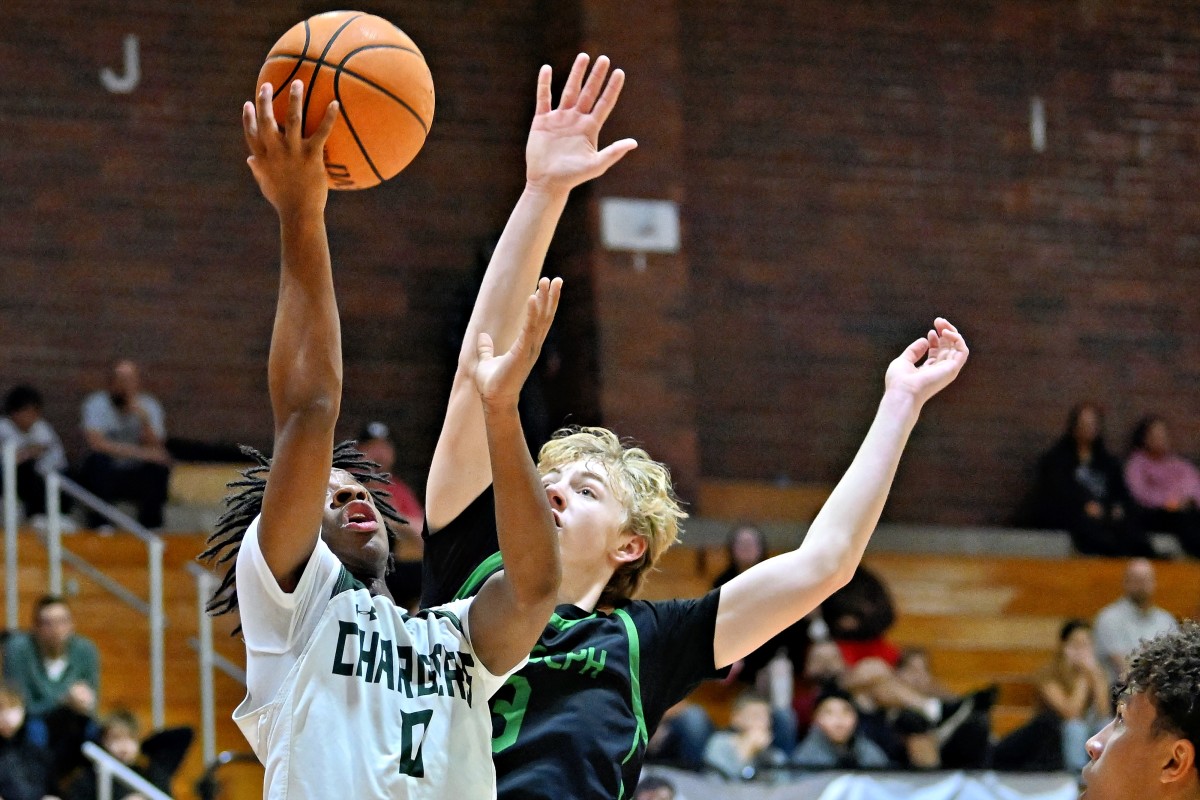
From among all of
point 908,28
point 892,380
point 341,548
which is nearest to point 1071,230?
point 908,28

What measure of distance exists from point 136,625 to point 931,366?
23.1ft

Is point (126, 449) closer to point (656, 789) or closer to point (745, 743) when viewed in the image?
point (745, 743)

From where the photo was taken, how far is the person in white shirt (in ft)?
9.25

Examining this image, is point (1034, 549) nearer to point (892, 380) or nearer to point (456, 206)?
point (456, 206)

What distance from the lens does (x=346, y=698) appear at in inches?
114

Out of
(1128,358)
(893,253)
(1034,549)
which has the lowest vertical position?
(1034,549)

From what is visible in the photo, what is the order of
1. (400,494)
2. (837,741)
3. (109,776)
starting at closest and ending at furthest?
(109,776) → (837,741) → (400,494)

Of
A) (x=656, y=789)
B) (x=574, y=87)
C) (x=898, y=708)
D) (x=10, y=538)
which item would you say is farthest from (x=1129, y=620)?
(x=574, y=87)

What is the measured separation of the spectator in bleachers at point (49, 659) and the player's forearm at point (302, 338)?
5.97 m

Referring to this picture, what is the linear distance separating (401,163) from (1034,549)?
964 cm

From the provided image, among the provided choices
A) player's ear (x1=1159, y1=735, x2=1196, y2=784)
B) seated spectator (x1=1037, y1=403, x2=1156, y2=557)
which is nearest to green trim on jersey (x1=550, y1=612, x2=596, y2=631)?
player's ear (x1=1159, y1=735, x2=1196, y2=784)

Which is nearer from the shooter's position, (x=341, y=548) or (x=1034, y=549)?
(x=341, y=548)

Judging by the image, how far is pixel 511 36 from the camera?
1256 cm

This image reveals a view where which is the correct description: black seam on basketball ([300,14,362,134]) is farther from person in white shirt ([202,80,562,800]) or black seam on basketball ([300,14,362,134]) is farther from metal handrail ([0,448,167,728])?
metal handrail ([0,448,167,728])
